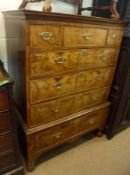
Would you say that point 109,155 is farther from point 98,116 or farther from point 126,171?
point 98,116

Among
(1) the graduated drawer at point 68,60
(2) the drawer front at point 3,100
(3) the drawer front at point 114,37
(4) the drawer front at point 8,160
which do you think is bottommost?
(4) the drawer front at point 8,160

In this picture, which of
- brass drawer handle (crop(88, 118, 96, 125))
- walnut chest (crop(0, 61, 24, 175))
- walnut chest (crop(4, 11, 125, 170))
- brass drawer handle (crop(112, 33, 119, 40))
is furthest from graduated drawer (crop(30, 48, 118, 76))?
brass drawer handle (crop(88, 118, 96, 125))

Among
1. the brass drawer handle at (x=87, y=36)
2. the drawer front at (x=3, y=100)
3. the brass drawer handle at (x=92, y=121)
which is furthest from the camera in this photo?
the brass drawer handle at (x=92, y=121)

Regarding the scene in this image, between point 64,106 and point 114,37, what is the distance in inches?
29.5

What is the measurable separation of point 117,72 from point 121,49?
239 mm

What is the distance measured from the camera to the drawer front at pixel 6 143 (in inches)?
46.9

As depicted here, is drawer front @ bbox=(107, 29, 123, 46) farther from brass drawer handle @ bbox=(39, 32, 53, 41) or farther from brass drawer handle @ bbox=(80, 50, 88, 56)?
brass drawer handle @ bbox=(39, 32, 53, 41)

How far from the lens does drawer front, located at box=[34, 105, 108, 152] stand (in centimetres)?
145

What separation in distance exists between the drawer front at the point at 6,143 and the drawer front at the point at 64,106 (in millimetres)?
193

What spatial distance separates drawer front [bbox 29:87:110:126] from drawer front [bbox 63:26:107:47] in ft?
1.51

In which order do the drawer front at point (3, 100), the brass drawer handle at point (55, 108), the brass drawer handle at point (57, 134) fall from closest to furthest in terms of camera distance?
the drawer front at point (3, 100) → the brass drawer handle at point (55, 108) → the brass drawer handle at point (57, 134)

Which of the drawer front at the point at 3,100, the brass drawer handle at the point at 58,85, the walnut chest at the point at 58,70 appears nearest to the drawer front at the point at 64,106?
the walnut chest at the point at 58,70

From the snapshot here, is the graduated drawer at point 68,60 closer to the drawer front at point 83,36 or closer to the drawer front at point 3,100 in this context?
the drawer front at point 83,36

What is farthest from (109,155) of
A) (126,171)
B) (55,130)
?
(55,130)
